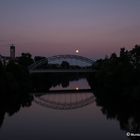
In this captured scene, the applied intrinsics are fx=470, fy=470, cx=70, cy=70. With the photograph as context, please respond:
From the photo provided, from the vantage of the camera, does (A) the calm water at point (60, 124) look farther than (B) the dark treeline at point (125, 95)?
No

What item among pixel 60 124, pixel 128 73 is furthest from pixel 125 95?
pixel 60 124

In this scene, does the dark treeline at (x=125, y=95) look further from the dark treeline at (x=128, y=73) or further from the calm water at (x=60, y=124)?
the calm water at (x=60, y=124)

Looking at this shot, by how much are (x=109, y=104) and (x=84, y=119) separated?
785 centimetres

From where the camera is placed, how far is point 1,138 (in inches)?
906

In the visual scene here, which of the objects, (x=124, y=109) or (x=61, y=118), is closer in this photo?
(x=61, y=118)

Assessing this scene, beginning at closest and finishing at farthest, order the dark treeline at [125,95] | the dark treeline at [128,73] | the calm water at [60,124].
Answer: the calm water at [60,124] < the dark treeline at [125,95] < the dark treeline at [128,73]

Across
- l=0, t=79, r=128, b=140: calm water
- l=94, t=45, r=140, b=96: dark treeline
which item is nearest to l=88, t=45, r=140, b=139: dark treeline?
l=94, t=45, r=140, b=96: dark treeline

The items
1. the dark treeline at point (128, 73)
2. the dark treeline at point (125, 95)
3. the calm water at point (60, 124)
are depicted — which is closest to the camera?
the calm water at point (60, 124)

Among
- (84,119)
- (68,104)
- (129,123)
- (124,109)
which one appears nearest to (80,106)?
(68,104)

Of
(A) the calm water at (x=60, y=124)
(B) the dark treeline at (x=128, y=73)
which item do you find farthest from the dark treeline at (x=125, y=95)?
(A) the calm water at (x=60, y=124)

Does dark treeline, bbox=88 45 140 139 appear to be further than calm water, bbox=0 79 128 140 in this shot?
Yes

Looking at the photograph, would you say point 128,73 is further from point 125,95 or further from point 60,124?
point 60,124

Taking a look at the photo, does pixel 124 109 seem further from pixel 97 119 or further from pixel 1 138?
pixel 1 138

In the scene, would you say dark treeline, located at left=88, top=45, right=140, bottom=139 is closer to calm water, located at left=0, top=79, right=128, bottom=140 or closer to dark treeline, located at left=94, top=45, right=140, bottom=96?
dark treeline, located at left=94, top=45, right=140, bottom=96
